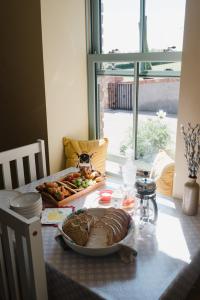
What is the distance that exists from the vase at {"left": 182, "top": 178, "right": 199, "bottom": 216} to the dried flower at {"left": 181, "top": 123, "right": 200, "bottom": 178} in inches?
1.5

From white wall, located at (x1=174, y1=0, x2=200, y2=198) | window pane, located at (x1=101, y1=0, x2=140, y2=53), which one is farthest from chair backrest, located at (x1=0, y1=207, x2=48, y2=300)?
window pane, located at (x1=101, y1=0, x2=140, y2=53)

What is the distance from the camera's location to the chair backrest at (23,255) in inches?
33.9

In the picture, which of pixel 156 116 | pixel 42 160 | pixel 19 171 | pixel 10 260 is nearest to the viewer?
Result: pixel 10 260

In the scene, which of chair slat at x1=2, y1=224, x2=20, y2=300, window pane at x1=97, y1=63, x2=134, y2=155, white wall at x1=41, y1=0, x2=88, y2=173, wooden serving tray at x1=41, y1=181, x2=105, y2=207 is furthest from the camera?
window pane at x1=97, y1=63, x2=134, y2=155

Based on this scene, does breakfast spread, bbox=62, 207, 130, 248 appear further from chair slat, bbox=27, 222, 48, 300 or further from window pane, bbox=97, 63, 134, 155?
window pane, bbox=97, 63, 134, 155

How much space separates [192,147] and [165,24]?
0.89 m

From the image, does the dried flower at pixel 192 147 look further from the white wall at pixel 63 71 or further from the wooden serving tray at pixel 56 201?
the white wall at pixel 63 71

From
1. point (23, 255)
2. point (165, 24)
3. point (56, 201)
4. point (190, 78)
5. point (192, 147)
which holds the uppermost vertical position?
point (165, 24)

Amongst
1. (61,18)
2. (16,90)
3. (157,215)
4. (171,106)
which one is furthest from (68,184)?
(61,18)

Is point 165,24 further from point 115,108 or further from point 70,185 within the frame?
point 70,185

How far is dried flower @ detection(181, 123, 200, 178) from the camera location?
134 cm

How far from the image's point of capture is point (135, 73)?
2.04 metres

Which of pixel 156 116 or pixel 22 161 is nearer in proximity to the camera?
pixel 22 161

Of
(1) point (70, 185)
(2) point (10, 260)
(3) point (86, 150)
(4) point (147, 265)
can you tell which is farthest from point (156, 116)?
(2) point (10, 260)
